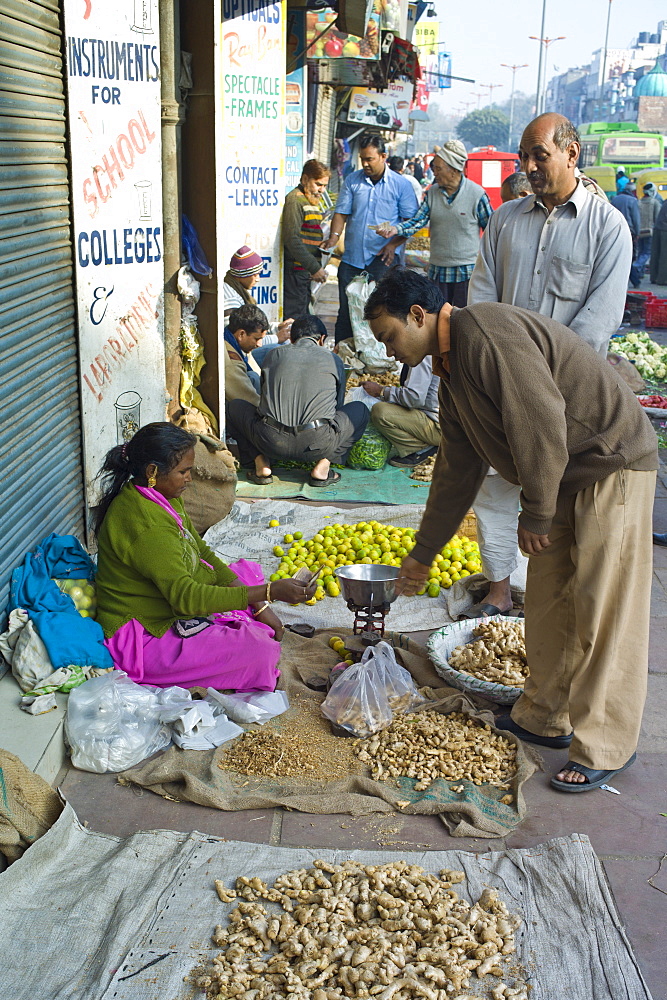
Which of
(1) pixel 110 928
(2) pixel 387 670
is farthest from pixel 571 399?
(1) pixel 110 928

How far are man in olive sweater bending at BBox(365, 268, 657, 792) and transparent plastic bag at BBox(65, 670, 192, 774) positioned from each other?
3.52ft

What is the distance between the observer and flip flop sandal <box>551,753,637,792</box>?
324 centimetres

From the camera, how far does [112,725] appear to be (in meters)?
3.36

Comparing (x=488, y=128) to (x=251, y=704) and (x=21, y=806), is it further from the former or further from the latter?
(x=21, y=806)

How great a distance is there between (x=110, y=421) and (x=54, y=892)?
2.92 m

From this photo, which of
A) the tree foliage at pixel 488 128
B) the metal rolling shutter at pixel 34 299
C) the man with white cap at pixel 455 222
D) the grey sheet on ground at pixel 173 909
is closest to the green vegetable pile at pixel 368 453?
the man with white cap at pixel 455 222

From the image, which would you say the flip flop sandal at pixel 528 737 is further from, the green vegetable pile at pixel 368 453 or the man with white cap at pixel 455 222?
the man with white cap at pixel 455 222

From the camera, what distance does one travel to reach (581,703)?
10.6 ft

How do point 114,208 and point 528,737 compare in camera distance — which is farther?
point 114,208

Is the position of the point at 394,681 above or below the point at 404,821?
above

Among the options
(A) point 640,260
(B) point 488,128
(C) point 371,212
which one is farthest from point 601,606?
(B) point 488,128

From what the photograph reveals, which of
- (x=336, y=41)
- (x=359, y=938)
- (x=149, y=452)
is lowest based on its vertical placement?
(x=359, y=938)

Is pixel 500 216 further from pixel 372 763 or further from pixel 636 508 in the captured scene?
pixel 372 763

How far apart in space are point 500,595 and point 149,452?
1971 millimetres
